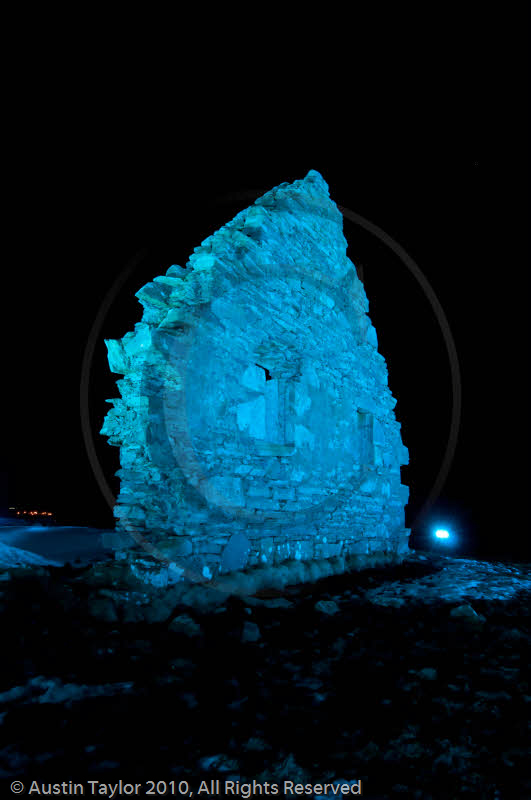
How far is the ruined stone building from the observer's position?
3945mm

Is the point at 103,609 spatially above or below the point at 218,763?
above

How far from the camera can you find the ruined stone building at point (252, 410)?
155 inches

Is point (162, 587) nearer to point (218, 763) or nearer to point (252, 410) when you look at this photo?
point (218, 763)

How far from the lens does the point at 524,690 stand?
94.3 inches

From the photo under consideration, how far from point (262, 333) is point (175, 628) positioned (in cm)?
318

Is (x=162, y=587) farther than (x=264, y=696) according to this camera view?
Yes

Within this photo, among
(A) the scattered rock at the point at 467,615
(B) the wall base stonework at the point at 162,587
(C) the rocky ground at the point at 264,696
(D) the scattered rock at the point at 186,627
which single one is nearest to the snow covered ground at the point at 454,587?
(A) the scattered rock at the point at 467,615

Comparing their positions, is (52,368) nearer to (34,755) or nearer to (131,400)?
(131,400)

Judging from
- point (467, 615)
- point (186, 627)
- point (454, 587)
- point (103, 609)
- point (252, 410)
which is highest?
point (252, 410)

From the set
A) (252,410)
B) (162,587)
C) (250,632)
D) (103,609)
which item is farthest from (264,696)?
(252,410)

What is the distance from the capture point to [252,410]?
15.7ft

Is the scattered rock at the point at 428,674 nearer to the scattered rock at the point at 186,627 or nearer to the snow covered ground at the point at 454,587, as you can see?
the scattered rock at the point at 186,627

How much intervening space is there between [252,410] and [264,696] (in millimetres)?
2917

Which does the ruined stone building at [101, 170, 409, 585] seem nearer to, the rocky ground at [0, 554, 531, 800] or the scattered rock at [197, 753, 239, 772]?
the rocky ground at [0, 554, 531, 800]
